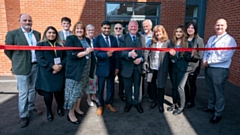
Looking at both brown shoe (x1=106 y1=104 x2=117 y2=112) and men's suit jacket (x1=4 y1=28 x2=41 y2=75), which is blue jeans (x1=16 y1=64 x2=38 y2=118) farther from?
brown shoe (x1=106 y1=104 x2=117 y2=112)

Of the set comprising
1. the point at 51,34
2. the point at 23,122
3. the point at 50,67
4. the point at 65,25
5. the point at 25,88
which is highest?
the point at 65,25

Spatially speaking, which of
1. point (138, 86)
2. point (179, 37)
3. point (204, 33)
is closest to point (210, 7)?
point (204, 33)

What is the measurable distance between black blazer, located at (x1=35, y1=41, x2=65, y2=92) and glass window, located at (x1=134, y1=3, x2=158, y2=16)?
16.3ft

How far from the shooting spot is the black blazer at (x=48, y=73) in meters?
3.06

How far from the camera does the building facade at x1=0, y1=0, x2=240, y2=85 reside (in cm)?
640

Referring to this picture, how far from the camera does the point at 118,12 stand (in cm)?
737

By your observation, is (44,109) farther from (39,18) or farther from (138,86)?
(39,18)

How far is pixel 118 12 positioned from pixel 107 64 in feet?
14.6

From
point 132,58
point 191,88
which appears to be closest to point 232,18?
point 191,88

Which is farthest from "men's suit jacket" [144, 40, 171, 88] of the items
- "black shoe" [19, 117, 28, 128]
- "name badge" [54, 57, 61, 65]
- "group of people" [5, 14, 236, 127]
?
"black shoe" [19, 117, 28, 128]

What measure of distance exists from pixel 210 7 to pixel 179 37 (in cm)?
500

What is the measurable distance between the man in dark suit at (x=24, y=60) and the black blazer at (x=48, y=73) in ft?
0.74

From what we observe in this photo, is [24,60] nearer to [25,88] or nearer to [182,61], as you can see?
[25,88]

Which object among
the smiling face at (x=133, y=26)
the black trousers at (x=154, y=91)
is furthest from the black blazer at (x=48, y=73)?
the black trousers at (x=154, y=91)
